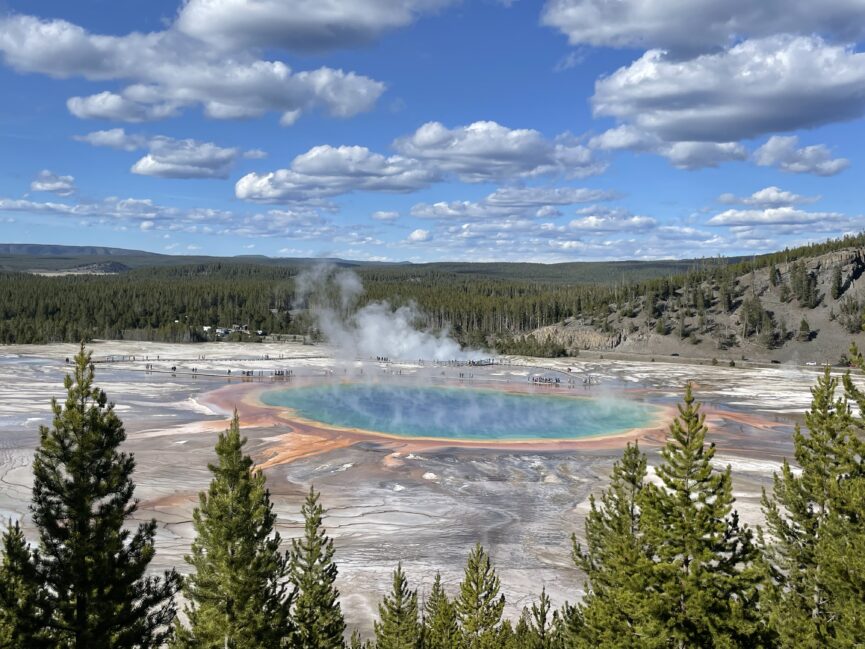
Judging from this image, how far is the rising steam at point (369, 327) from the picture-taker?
116875 mm

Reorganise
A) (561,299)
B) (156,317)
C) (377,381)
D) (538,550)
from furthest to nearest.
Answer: (561,299)
(156,317)
(377,381)
(538,550)

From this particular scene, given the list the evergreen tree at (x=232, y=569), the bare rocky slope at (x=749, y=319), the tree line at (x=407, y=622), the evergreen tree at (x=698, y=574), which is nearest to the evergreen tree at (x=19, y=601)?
the tree line at (x=407, y=622)

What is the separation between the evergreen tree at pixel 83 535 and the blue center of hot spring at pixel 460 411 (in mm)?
39327

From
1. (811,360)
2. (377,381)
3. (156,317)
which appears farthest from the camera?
(156,317)

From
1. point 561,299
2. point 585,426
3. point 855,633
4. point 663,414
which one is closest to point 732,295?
point 561,299

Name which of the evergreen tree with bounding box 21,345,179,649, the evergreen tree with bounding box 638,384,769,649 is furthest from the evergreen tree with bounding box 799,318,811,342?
the evergreen tree with bounding box 21,345,179,649

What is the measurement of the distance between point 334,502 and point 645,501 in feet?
83.0

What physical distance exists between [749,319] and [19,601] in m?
124

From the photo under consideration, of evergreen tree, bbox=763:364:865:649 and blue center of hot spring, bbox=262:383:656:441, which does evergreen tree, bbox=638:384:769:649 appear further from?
blue center of hot spring, bbox=262:383:656:441

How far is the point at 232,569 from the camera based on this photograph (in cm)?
1330

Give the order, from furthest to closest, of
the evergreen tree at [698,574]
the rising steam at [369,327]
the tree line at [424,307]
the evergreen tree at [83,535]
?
→ the tree line at [424,307], the rising steam at [369,327], the evergreen tree at [83,535], the evergreen tree at [698,574]

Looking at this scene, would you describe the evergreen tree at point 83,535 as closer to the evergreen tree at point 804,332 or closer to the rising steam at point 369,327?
the rising steam at point 369,327

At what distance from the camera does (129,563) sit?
13.2 m

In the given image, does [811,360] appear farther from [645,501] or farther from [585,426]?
[645,501]
